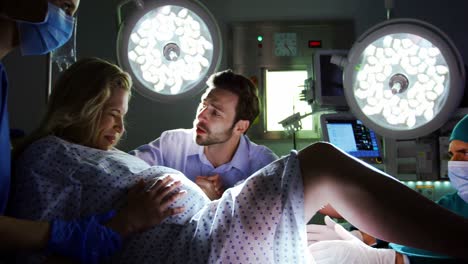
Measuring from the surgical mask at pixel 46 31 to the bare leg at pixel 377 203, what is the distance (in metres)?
0.84

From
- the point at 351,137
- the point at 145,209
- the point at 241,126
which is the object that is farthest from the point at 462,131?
the point at 145,209

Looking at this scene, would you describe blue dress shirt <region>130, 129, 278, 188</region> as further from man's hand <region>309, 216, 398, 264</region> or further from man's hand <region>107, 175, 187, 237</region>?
man's hand <region>107, 175, 187, 237</region>

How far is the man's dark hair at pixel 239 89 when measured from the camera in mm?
2049

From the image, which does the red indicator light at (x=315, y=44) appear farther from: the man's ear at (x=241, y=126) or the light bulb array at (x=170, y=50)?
the light bulb array at (x=170, y=50)

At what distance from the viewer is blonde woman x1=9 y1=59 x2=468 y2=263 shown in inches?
35.0

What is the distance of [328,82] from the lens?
2.07 metres

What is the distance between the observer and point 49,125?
1333 millimetres

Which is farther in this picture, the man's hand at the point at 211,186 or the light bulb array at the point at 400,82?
the man's hand at the point at 211,186

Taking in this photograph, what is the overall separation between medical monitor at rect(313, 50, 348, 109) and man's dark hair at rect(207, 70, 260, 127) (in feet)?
1.02

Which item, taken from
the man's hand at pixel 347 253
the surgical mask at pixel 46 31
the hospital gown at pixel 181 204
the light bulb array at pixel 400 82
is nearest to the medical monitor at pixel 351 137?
the light bulb array at pixel 400 82

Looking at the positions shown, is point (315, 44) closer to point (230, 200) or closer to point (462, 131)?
point (462, 131)

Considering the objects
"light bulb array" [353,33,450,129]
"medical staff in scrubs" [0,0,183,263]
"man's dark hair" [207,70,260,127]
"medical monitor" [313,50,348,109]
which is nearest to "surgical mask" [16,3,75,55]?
"medical staff in scrubs" [0,0,183,263]

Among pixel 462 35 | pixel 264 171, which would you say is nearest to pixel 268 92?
pixel 462 35

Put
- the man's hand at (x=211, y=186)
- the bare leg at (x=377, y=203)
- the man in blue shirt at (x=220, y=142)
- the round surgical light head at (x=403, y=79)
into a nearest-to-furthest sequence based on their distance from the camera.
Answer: the bare leg at (x=377, y=203) < the round surgical light head at (x=403, y=79) < the man's hand at (x=211, y=186) < the man in blue shirt at (x=220, y=142)
